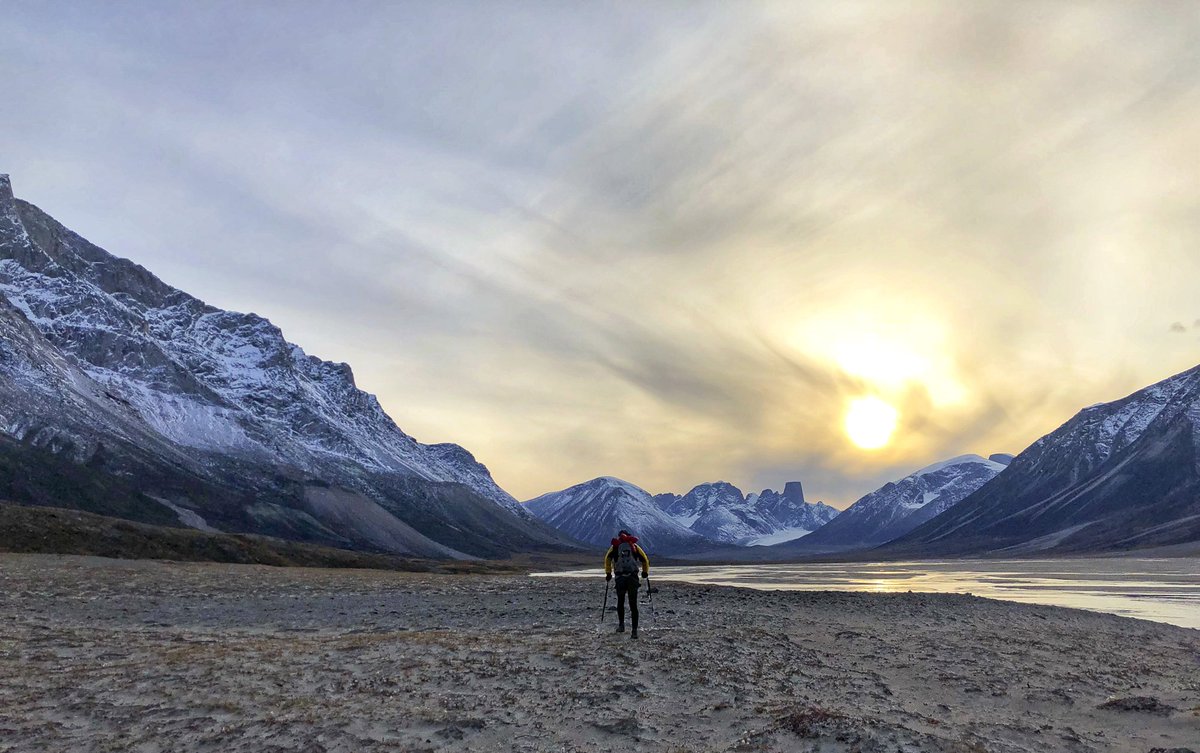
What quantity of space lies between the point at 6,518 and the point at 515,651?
214ft

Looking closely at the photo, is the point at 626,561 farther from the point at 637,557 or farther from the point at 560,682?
the point at 560,682

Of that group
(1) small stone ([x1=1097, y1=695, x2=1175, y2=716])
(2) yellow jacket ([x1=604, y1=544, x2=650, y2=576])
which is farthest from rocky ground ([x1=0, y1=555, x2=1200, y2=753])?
(2) yellow jacket ([x1=604, y1=544, x2=650, y2=576])

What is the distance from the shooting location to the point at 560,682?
52.3ft

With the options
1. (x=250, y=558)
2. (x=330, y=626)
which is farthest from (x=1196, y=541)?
(x=330, y=626)

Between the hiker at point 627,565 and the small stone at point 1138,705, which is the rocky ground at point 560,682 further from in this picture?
the hiker at point 627,565

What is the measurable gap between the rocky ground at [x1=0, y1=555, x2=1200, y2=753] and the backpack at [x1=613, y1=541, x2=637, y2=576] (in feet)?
6.55

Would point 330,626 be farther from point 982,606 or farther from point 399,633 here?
point 982,606

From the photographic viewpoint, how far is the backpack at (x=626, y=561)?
23.2 meters

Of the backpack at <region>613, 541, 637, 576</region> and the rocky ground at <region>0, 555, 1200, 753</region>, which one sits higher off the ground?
the backpack at <region>613, 541, 637, 576</region>

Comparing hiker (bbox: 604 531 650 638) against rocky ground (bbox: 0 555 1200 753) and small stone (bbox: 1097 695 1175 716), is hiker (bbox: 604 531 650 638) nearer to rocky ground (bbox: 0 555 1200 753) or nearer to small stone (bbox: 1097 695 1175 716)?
rocky ground (bbox: 0 555 1200 753)

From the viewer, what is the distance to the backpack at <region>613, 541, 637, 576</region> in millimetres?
23219

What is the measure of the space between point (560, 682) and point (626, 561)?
24.9 feet

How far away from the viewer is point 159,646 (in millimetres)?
19547

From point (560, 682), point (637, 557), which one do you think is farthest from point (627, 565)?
point (560, 682)
